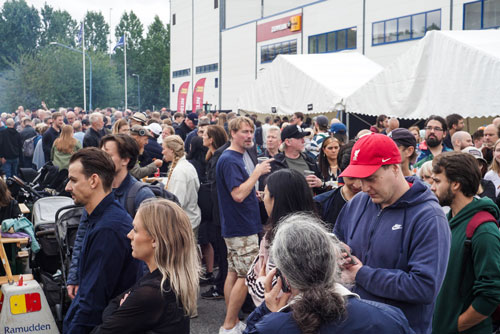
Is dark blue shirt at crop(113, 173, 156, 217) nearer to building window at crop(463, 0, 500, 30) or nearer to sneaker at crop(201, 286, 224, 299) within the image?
sneaker at crop(201, 286, 224, 299)

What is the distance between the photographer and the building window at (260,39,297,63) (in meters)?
40.2

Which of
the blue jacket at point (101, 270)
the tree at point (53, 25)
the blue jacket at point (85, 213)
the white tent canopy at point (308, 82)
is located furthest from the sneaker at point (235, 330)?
the tree at point (53, 25)

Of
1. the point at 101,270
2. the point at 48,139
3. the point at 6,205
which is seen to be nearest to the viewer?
the point at 101,270

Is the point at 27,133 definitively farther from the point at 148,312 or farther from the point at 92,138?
the point at 148,312

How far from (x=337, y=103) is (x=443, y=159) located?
37.3 feet

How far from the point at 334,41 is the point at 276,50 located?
7310 mm

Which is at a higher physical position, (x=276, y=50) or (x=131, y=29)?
(x=131, y=29)

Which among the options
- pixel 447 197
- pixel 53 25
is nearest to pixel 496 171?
pixel 447 197

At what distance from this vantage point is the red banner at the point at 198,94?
52500 millimetres

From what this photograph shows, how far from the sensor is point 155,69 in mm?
95438

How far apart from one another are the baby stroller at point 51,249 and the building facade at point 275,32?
22.8 meters

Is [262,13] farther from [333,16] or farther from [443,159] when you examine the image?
[443,159]

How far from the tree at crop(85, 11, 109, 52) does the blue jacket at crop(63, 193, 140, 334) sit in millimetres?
120021

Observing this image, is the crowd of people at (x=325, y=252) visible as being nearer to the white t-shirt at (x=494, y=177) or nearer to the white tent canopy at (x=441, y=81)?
the white t-shirt at (x=494, y=177)
